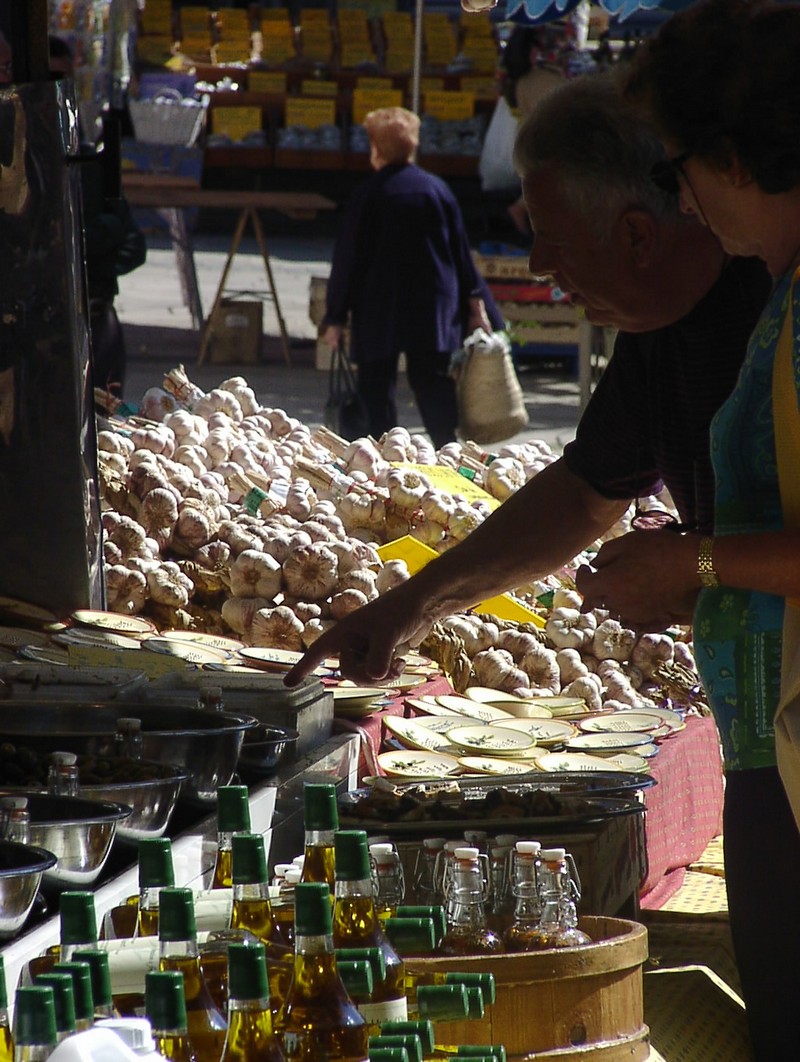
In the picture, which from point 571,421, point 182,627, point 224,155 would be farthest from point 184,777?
point 224,155

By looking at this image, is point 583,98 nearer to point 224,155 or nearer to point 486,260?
point 486,260

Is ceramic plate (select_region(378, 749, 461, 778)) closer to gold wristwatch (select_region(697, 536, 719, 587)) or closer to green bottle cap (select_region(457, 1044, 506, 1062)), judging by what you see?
gold wristwatch (select_region(697, 536, 719, 587))

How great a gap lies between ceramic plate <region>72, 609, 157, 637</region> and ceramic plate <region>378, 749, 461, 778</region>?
0.63 m

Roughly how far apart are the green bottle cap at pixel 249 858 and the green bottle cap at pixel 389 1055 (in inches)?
8.9

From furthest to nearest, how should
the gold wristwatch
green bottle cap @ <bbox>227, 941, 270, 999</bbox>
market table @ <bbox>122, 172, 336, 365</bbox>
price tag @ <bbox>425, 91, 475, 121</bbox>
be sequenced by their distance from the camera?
1. price tag @ <bbox>425, 91, 475, 121</bbox>
2. market table @ <bbox>122, 172, 336, 365</bbox>
3. the gold wristwatch
4. green bottle cap @ <bbox>227, 941, 270, 999</bbox>

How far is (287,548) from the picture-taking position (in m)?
3.68

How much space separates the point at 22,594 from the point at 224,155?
40.4 feet

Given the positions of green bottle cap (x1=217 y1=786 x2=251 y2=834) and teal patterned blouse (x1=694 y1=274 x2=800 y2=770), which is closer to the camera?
green bottle cap (x1=217 y1=786 x2=251 y2=834)

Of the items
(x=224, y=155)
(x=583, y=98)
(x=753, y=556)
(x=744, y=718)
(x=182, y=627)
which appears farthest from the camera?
(x=224, y=155)

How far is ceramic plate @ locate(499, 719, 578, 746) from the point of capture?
10.2 feet

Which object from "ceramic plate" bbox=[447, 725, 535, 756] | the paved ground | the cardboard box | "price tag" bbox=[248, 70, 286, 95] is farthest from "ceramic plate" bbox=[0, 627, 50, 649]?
"price tag" bbox=[248, 70, 286, 95]

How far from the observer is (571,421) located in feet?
33.5

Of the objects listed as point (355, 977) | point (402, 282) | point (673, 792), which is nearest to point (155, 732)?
point (355, 977)

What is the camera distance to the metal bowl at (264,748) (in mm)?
2402
